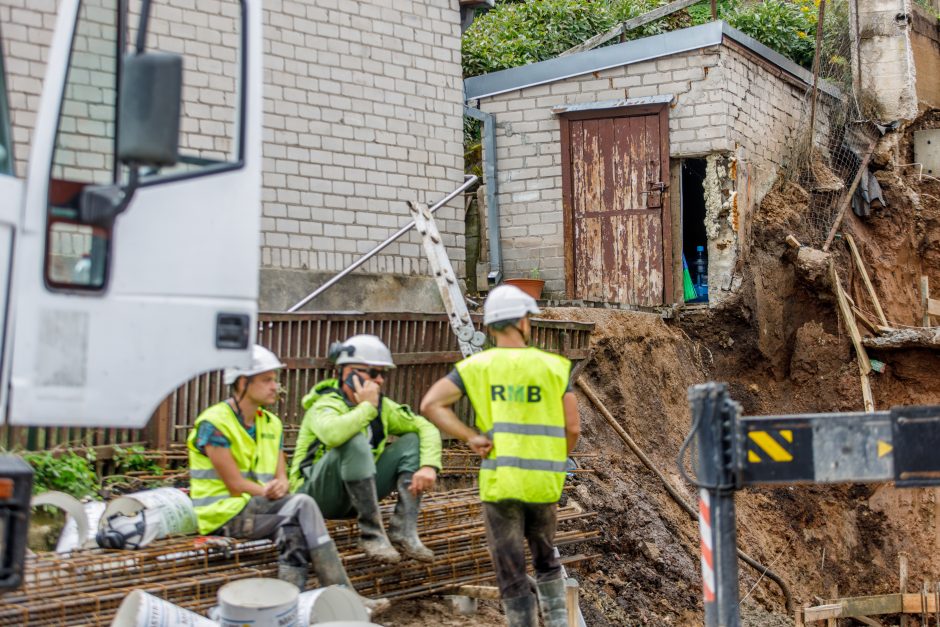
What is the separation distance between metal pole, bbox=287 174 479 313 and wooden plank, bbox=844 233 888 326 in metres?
5.16

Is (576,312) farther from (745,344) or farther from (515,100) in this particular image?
(515,100)

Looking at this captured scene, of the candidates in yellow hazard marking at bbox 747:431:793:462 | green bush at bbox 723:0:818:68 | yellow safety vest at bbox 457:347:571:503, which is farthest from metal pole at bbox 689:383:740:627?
green bush at bbox 723:0:818:68

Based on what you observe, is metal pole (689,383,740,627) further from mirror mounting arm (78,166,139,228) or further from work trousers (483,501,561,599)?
mirror mounting arm (78,166,139,228)

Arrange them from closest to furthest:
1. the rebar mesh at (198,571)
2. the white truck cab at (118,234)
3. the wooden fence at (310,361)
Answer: the white truck cab at (118,234) → the rebar mesh at (198,571) → the wooden fence at (310,361)

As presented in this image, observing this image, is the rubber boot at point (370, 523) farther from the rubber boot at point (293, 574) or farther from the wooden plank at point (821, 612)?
the wooden plank at point (821, 612)

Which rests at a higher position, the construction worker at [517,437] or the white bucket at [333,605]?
the construction worker at [517,437]

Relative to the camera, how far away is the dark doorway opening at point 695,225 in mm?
14336

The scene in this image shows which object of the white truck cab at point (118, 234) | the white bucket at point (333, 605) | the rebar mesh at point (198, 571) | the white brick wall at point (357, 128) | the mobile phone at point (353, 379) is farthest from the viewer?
the white brick wall at point (357, 128)

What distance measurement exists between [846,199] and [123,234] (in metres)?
12.6

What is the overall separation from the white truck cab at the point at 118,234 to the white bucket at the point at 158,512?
2241mm

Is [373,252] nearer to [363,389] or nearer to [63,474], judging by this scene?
[63,474]

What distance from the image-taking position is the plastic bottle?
14281 millimetres

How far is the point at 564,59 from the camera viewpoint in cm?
1471

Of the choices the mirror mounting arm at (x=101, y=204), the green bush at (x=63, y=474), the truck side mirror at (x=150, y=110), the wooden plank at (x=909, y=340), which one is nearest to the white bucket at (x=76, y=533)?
the green bush at (x=63, y=474)
